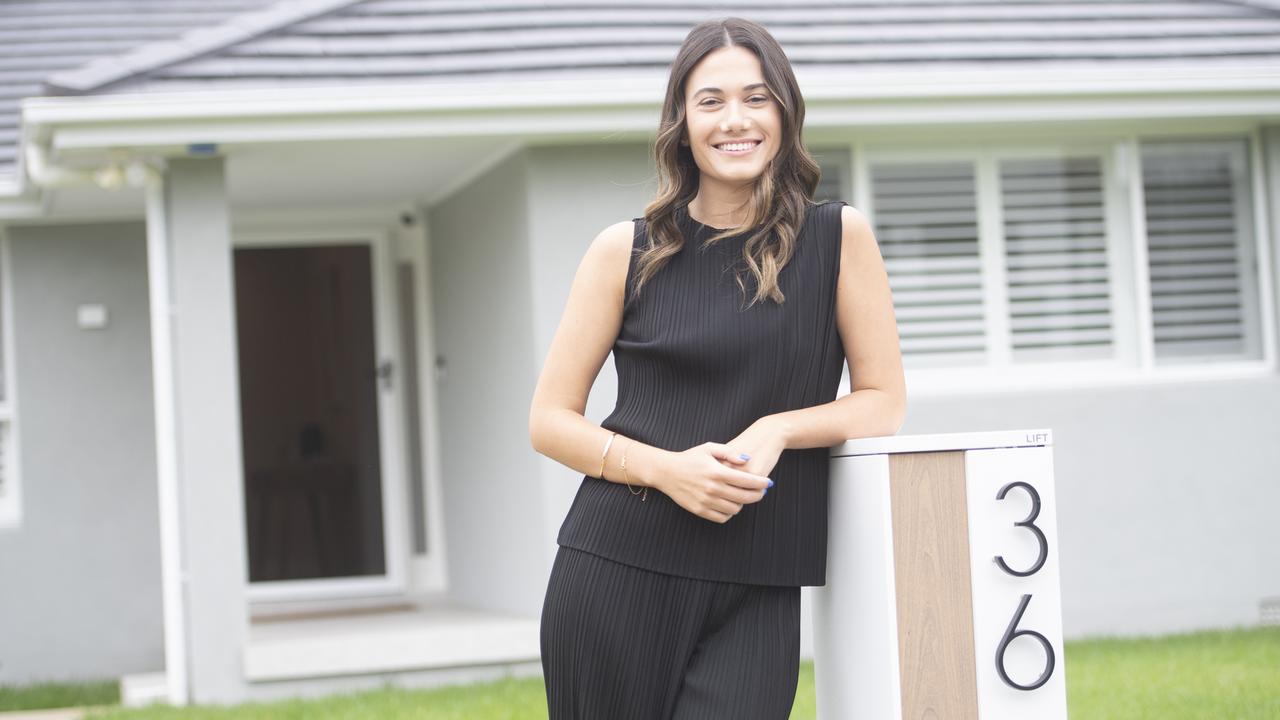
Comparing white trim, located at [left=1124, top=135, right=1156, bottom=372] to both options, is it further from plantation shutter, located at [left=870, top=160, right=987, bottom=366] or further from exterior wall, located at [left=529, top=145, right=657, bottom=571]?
exterior wall, located at [left=529, top=145, right=657, bottom=571]

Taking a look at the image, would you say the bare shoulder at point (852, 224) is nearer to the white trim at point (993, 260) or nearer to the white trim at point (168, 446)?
the white trim at point (168, 446)

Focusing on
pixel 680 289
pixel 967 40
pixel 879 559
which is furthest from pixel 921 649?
pixel 967 40

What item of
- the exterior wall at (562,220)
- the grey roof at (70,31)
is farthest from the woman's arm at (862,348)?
the grey roof at (70,31)

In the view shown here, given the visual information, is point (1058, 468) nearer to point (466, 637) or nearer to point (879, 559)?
point (466, 637)

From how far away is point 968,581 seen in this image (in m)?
2.27

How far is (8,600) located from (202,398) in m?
2.42

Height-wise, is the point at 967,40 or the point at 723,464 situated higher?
the point at 967,40

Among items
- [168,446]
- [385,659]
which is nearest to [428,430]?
[168,446]

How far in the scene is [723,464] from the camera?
212 centimetres

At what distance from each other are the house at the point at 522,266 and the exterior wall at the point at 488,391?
3 centimetres

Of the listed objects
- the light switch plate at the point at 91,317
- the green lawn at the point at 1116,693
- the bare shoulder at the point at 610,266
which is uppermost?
the light switch plate at the point at 91,317

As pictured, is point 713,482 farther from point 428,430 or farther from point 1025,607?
point 428,430

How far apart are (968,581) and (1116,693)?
Answer: 11.3ft

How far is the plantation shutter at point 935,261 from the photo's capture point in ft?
23.7
